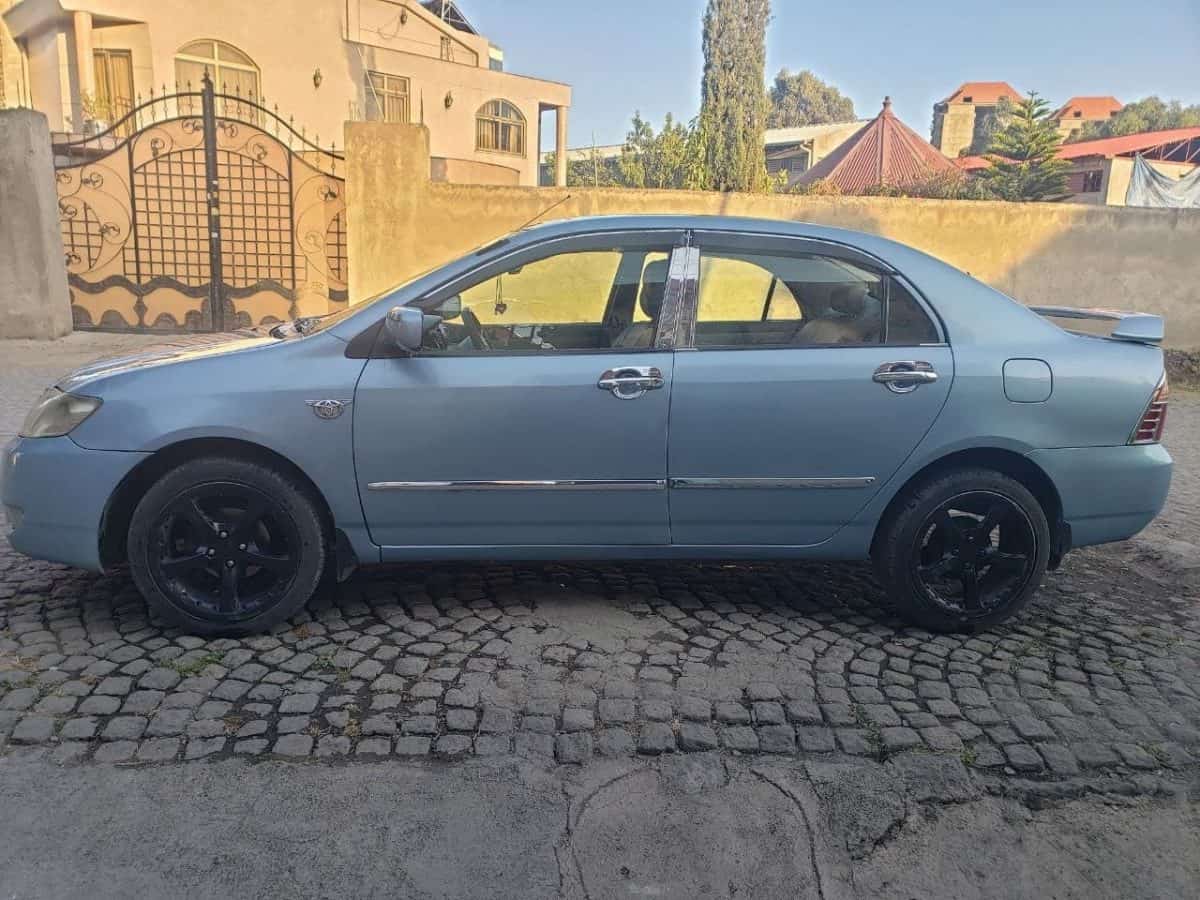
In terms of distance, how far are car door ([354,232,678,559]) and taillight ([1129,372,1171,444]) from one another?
6.45 feet

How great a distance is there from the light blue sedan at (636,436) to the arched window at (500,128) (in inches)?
853

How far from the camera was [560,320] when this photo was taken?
4523 millimetres

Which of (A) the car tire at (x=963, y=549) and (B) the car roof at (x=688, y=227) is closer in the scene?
(A) the car tire at (x=963, y=549)

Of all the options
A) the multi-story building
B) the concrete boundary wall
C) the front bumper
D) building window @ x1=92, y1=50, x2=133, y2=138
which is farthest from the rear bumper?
building window @ x1=92, y1=50, x2=133, y2=138

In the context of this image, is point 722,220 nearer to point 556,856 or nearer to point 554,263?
point 554,263

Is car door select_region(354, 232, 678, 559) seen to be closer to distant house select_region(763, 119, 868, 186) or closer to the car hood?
the car hood

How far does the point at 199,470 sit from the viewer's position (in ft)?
11.9

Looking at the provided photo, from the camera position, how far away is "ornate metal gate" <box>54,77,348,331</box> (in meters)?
11.7

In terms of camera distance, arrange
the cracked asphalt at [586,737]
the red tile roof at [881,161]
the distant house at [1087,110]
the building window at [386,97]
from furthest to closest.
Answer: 1. the distant house at [1087,110]
2. the red tile roof at [881,161]
3. the building window at [386,97]
4. the cracked asphalt at [586,737]

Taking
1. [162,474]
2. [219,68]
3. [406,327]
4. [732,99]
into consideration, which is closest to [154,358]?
[162,474]

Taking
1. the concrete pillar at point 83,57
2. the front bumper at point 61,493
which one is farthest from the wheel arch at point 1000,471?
the concrete pillar at point 83,57

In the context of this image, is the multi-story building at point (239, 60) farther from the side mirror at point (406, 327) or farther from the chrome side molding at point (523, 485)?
the chrome side molding at point (523, 485)

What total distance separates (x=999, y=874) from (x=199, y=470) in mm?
3006

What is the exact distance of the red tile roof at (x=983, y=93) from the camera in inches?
3371
